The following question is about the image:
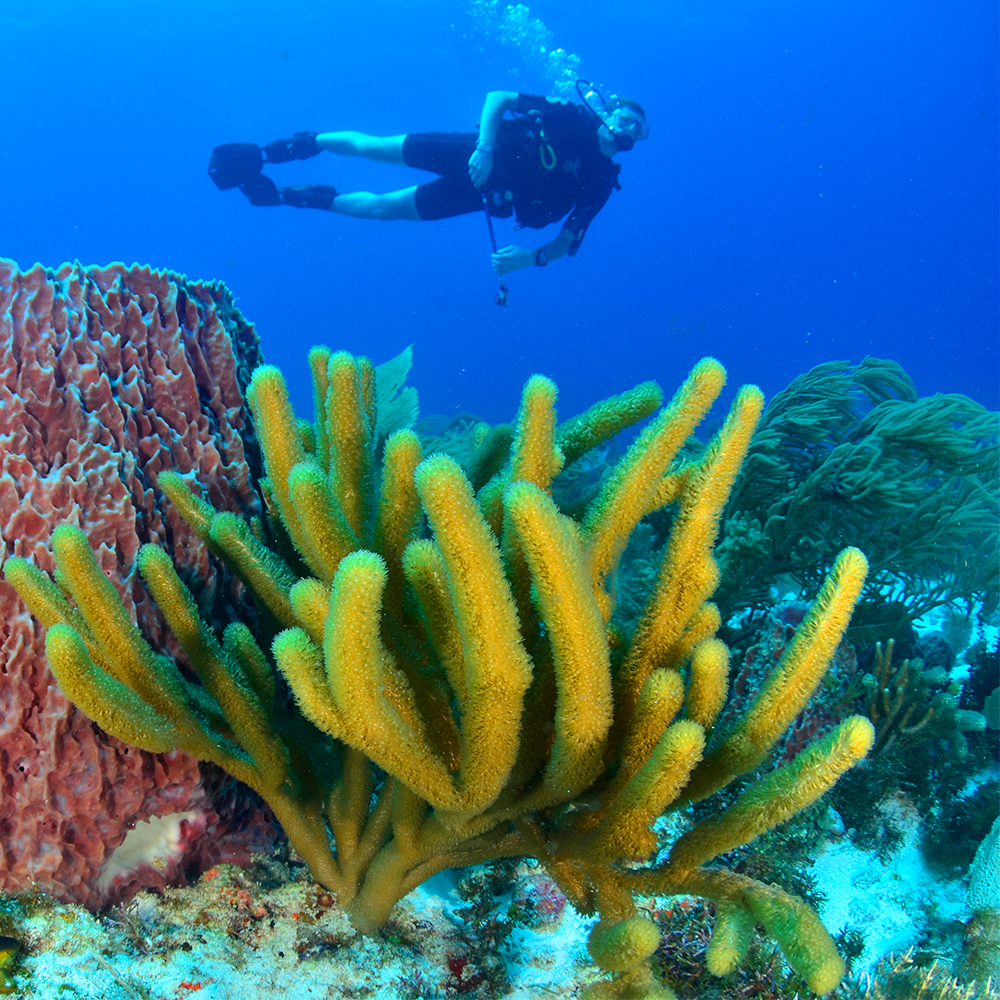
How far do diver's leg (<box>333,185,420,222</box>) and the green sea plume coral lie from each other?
10.7 m

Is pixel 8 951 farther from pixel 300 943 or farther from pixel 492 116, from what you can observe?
pixel 492 116

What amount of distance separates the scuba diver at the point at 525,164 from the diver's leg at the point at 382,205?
2 centimetres

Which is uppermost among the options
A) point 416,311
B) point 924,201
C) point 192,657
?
point 924,201

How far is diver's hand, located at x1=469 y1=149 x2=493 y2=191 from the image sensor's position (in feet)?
31.5

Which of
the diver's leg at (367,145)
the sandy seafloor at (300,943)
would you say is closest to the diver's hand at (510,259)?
the diver's leg at (367,145)

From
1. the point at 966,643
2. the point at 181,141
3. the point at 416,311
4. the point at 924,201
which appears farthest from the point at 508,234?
the point at 966,643

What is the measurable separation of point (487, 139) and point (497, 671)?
10.3 metres

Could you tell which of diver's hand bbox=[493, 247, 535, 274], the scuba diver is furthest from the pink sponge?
the scuba diver

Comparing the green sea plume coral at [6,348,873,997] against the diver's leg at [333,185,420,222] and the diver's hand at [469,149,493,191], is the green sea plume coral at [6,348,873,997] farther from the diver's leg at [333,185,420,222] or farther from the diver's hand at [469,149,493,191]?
the diver's leg at [333,185,420,222]

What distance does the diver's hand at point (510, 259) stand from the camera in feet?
32.5

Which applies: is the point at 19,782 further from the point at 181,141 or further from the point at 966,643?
the point at 181,141

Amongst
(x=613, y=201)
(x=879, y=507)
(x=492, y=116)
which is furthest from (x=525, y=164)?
(x=613, y=201)

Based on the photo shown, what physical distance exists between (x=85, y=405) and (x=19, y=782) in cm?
133

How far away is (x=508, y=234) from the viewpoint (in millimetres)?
88688
